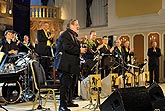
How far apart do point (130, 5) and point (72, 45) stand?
8.45 meters

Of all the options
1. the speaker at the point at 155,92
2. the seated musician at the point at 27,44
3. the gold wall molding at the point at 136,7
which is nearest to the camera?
the speaker at the point at 155,92

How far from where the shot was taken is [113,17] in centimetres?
1328

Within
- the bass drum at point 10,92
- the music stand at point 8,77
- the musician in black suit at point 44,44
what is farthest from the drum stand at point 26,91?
the musician in black suit at point 44,44

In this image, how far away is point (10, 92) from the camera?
6.45 metres

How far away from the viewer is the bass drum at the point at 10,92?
20.8ft

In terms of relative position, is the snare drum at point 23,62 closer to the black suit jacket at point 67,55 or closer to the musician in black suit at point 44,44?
the black suit jacket at point 67,55

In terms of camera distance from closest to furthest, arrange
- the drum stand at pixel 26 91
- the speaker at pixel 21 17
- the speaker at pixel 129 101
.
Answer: the speaker at pixel 129 101
the drum stand at pixel 26 91
the speaker at pixel 21 17

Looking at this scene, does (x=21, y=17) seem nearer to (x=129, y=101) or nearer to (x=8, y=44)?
(x=8, y=44)

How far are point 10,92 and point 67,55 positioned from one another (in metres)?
2.02

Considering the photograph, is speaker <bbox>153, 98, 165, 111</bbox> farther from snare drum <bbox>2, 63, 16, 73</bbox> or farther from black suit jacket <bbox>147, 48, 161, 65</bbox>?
black suit jacket <bbox>147, 48, 161, 65</bbox>

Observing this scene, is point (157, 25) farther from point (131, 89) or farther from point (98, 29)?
point (131, 89)

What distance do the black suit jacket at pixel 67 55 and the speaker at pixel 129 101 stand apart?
1243mm

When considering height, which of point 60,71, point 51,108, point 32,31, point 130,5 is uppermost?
point 130,5

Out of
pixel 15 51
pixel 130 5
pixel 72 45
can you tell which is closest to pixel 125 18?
pixel 130 5
